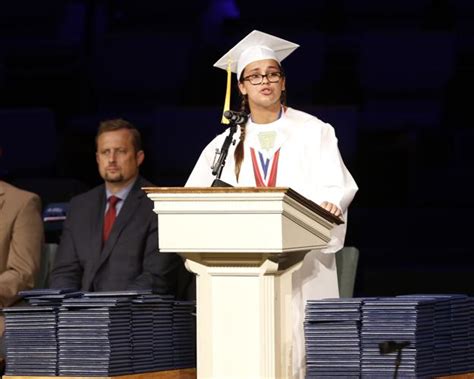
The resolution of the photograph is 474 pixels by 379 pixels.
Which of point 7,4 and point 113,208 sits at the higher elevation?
point 7,4

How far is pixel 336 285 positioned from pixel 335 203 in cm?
41

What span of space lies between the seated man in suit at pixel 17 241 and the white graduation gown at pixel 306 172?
1053 millimetres

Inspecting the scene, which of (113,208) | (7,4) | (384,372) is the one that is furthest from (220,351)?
Answer: (7,4)

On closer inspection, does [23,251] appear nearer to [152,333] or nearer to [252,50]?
[152,333]

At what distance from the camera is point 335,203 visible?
5.30 metres

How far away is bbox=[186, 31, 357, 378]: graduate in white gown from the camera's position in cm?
539

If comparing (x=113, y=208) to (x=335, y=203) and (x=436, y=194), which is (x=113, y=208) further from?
(x=436, y=194)

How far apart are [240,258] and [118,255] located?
1491 mm

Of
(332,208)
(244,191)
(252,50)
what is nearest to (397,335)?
(332,208)

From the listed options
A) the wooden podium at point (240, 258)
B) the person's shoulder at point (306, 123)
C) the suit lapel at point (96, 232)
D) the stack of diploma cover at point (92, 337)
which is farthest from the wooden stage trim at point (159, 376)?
the person's shoulder at point (306, 123)

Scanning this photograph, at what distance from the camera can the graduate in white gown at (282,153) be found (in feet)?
17.7

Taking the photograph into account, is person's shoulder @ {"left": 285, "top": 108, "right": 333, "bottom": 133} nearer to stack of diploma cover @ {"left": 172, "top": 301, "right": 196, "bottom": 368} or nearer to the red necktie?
stack of diploma cover @ {"left": 172, "top": 301, "right": 196, "bottom": 368}

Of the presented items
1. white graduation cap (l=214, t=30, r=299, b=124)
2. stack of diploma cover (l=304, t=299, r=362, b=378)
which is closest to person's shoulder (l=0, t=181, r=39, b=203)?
white graduation cap (l=214, t=30, r=299, b=124)

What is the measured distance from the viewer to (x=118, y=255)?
6.18 meters
